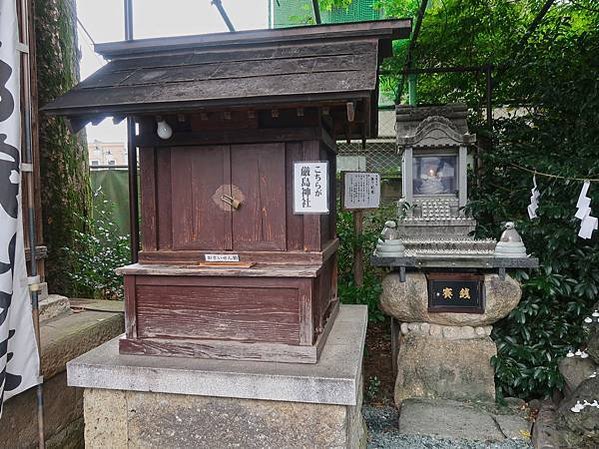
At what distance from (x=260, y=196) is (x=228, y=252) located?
398 millimetres

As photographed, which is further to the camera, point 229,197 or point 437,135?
point 437,135

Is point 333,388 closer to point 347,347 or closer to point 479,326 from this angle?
point 347,347

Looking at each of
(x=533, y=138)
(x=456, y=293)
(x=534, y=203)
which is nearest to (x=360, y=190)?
(x=456, y=293)

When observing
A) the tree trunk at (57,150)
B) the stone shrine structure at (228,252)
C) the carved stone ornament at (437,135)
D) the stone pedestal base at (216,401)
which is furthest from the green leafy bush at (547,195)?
the tree trunk at (57,150)

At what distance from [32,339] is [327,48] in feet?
8.30

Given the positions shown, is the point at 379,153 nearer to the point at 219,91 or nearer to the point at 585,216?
the point at 585,216

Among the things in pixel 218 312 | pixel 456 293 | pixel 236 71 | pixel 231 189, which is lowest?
pixel 456 293

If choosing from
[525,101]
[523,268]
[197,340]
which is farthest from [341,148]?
[197,340]

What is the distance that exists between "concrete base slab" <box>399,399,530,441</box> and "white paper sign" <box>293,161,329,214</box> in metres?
2.58

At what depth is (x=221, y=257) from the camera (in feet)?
8.67

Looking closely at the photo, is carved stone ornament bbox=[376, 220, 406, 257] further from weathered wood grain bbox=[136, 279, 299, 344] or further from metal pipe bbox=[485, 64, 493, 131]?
metal pipe bbox=[485, 64, 493, 131]

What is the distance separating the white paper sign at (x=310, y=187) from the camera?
8.09ft

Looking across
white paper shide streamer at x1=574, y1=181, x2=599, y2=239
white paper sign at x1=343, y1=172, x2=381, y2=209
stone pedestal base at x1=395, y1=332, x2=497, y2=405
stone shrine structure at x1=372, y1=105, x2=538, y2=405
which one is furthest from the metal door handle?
white paper shide streamer at x1=574, y1=181, x2=599, y2=239

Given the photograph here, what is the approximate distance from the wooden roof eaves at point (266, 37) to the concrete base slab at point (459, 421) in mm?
3322
